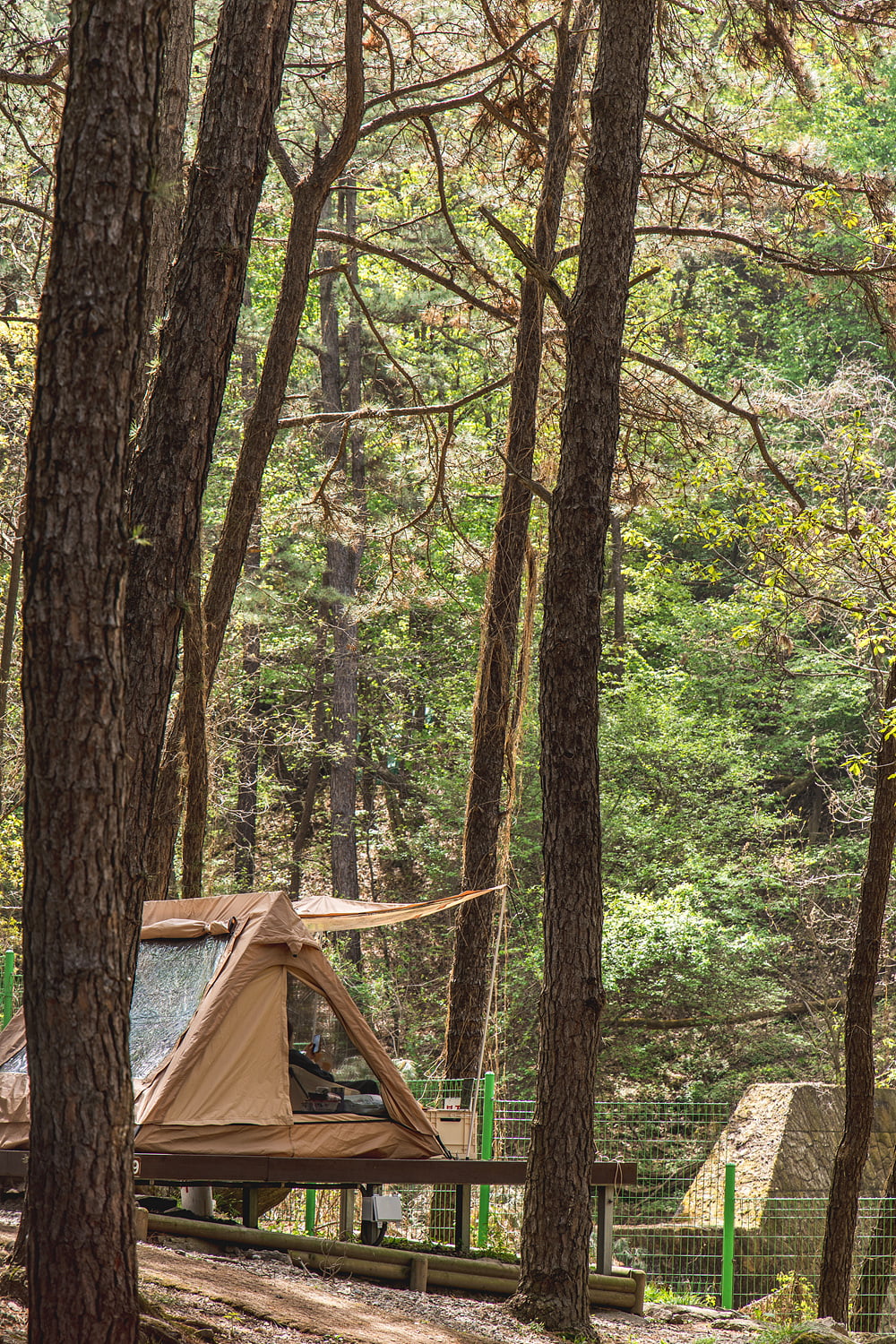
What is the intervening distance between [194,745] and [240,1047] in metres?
2.26

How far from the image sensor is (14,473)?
1334 cm

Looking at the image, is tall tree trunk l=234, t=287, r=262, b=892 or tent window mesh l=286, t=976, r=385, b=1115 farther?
tall tree trunk l=234, t=287, r=262, b=892

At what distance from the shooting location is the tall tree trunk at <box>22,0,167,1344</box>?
9.85ft

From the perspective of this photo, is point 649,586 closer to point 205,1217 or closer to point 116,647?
point 205,1217

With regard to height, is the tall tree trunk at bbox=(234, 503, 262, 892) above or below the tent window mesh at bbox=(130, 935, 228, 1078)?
above

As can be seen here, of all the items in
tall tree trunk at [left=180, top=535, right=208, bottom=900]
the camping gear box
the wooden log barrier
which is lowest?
the wooden log barrier

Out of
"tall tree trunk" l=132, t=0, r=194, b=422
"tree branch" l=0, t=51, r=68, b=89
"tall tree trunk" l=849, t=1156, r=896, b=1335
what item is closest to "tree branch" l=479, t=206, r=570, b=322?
"tall tree trunk" l=132, t=0, r=194, b=422

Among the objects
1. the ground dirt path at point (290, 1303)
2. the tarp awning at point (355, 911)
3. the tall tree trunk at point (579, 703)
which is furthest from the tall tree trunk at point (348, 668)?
the ground dirt path at point (290, 1303)

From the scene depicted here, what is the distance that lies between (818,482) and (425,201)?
442 inches

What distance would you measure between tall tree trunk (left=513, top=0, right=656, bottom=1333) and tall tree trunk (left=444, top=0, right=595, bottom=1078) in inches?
119

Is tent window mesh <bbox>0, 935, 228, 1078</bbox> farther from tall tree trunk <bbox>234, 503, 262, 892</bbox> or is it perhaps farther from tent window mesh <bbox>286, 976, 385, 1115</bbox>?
tall tree trunk <bbox>234, 503, 262, 892</bbox>

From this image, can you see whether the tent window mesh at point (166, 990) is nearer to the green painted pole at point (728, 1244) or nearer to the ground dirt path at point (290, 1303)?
the ground dirt path at point (290, 1303)

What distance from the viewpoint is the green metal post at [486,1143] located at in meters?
8.35

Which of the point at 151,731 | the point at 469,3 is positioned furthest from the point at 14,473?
the point at 151,731
